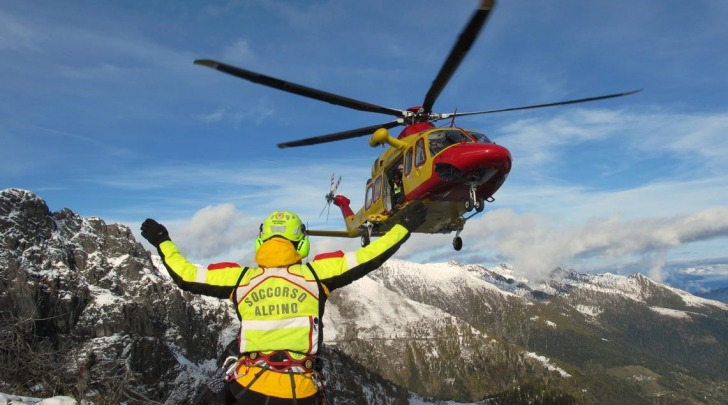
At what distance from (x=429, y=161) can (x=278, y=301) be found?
12340 mm

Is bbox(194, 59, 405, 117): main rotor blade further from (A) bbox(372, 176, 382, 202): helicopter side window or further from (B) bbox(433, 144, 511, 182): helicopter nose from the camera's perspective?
(A) bbox(372, 176, 382, 202): helicopter side window

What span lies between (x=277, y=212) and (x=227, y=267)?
2.94 feet

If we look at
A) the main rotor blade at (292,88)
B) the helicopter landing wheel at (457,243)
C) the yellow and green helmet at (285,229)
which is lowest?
the yellow and green helmet at (285,229)

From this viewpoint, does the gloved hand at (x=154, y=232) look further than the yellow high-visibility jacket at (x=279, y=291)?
Yes

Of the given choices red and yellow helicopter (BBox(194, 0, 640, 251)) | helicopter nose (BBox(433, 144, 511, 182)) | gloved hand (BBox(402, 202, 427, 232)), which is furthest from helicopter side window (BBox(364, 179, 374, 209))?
gloved hand (BBox(402, 202, 427, 232))

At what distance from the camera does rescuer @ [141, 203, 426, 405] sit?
5.30 meters

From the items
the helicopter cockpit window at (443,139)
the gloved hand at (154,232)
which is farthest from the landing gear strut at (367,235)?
the gloved hand at (154,232)

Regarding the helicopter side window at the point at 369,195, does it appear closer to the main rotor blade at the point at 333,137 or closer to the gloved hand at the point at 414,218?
the main rotor blade at the point at 333,137

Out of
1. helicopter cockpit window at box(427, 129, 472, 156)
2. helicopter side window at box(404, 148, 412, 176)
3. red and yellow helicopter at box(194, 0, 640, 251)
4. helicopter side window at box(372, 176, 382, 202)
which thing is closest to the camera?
red and yellow helicopter at box(194, 0, 640, 251)

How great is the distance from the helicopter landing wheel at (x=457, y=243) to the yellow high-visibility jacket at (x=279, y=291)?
42.8 ft

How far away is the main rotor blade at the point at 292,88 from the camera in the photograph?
1124cm

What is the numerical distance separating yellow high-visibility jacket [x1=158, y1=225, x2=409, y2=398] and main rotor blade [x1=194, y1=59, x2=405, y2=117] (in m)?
6.45

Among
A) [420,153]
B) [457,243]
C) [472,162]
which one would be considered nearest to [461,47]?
[472,162]

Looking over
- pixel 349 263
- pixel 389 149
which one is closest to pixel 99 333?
pixel 389 149
